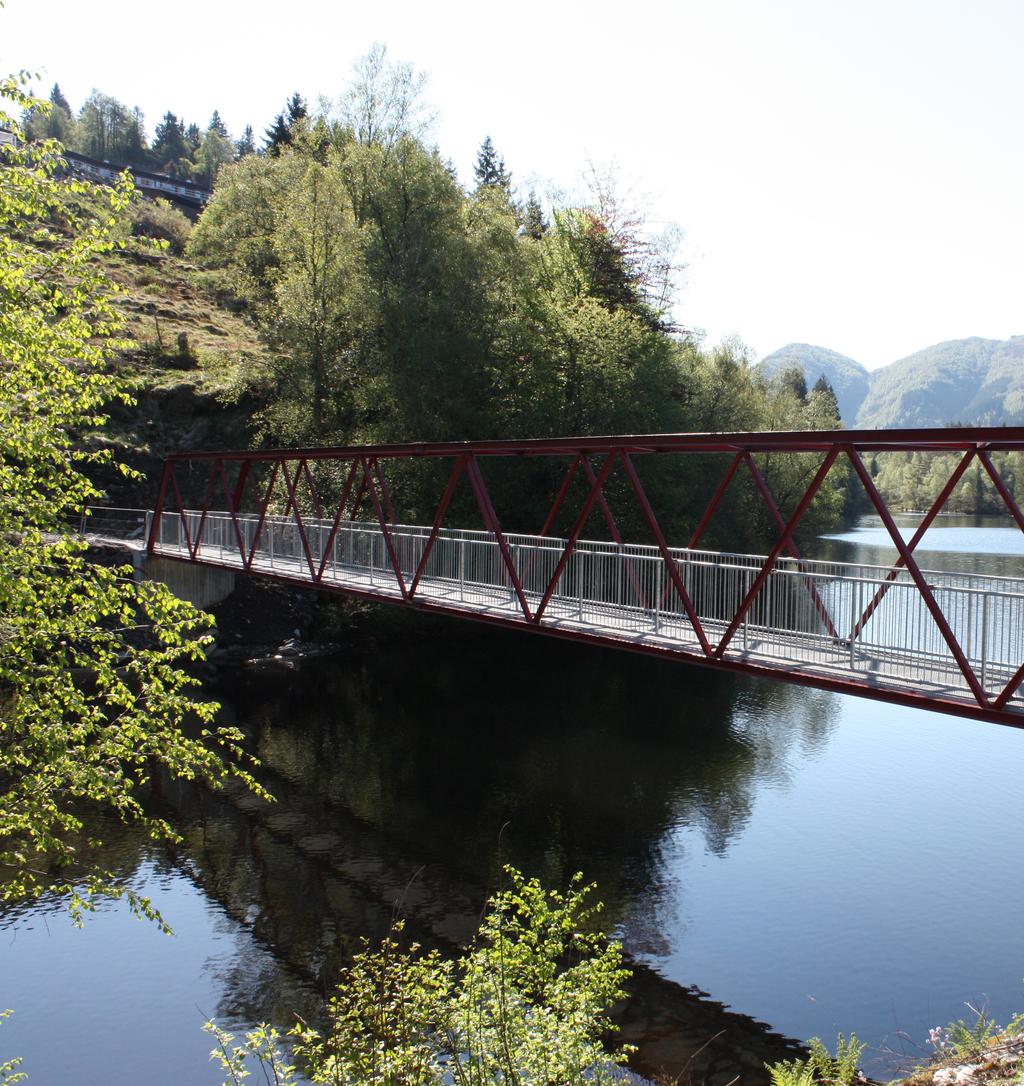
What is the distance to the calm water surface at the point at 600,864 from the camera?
40.7ft

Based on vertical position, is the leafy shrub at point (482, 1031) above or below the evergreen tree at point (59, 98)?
below

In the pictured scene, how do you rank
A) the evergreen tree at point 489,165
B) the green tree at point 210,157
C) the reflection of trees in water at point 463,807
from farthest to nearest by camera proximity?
the green tree at point 210,157 < the evergreen tree at point 489,165 < the reflection of trees in water at point 463,807

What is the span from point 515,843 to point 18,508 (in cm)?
1091

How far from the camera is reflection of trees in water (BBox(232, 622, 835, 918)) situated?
684 inches

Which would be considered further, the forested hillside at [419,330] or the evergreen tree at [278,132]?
the evergreen tree at [278,132]

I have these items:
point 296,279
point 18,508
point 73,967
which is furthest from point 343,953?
point 296,279

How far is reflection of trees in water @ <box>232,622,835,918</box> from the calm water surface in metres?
0.08

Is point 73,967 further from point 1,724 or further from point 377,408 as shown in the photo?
point 377,408

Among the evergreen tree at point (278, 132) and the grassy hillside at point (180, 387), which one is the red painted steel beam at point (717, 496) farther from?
the evergreen tree at point (278, 132)

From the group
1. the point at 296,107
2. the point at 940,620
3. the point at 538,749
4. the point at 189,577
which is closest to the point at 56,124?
the point at 296,107

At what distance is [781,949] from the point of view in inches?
537

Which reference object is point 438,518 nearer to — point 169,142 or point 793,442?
point 793,442

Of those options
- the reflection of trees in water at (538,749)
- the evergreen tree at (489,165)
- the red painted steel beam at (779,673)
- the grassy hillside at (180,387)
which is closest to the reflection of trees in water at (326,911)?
the reflection of trees in water at (538,749)

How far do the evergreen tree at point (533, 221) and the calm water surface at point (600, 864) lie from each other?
1343 inches
